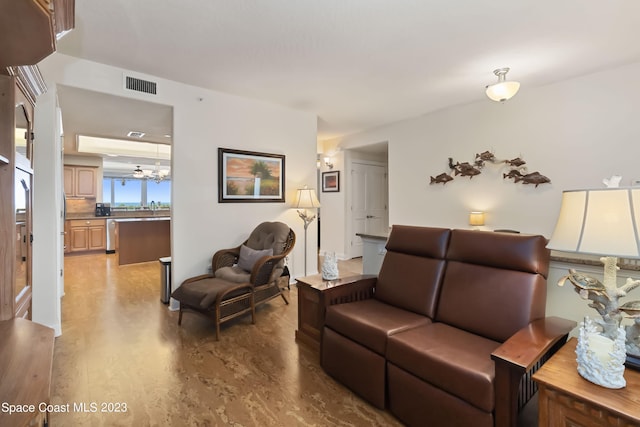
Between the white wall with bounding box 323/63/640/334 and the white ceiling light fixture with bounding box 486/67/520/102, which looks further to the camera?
the white wall with bounding box 323/63/640/334

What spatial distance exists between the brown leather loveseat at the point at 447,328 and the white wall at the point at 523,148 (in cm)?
246

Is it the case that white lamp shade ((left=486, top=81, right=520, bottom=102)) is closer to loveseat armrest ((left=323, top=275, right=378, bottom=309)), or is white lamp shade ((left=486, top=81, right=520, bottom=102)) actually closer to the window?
loveseat armrest ((left=323, top=275, right=378, bottom=309))

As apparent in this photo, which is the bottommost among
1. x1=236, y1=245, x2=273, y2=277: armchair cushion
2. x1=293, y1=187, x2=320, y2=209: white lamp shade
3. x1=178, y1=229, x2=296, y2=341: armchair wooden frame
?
x1=178, y1=229, x2=296, y2=341: armchair wooden frame

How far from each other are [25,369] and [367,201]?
613 centimetres

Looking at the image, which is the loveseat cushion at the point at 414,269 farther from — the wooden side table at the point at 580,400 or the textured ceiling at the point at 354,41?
the textured ceiling at the point at 354,41

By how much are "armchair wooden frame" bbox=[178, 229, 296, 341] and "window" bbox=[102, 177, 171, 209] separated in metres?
5.98

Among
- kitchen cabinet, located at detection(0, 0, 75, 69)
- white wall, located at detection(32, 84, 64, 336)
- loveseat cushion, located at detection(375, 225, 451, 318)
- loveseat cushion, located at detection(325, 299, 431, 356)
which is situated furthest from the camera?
white wall, located at detection(32, 84, 64, 336)

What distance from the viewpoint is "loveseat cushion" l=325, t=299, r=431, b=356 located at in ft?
5.92

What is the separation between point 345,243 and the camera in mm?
6344

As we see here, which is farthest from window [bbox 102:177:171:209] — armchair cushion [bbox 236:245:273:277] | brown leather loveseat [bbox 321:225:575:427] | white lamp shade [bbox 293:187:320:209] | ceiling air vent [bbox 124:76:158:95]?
brown leather loveseat [bbox 321:225:575:427]

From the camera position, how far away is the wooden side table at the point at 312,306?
237 cm

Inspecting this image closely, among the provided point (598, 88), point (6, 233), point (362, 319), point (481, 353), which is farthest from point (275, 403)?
point (598, 88)

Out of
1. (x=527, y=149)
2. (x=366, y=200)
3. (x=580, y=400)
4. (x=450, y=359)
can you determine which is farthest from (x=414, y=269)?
(x=366, y=200)

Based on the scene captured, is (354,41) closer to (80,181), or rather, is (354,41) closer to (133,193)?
(80,181)
